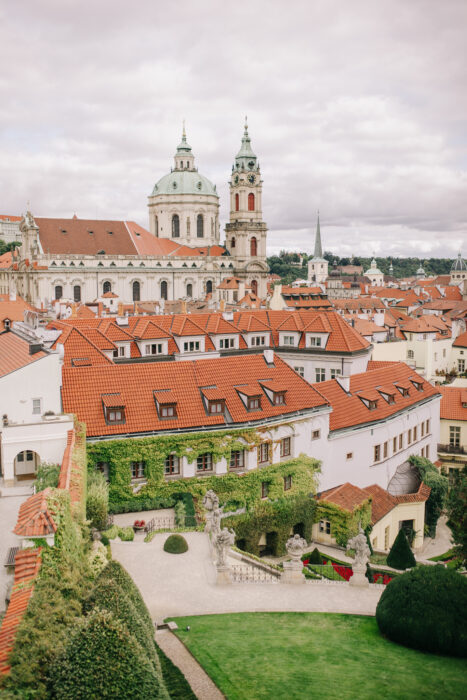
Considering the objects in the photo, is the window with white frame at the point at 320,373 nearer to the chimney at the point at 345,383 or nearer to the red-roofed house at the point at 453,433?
the red-roofed house at the point at 453,433

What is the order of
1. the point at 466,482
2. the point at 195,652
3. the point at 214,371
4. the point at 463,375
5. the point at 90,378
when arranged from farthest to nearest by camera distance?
the point at 463,375, the point at 214,371, the point at 90,378, the point at 466,482, the point at 195,652

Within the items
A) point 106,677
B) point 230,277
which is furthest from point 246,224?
point 106,677

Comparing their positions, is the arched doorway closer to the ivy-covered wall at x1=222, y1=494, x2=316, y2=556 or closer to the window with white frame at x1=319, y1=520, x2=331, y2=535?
the ivy-covered wall at x1=222, y1=494, x2=316, y2=556

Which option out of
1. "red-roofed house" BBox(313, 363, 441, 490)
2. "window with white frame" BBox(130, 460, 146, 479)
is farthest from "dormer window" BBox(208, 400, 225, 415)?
"red-roofed house" BBox(313, 363, 441, 490)

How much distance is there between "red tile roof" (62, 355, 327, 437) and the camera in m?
28.8

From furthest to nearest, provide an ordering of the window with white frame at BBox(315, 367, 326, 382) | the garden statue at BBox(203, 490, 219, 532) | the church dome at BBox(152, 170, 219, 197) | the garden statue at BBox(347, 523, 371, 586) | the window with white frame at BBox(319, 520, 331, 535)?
the church dome at BBox(152, 170, 219, 197) → the window with white frame at BBox(315, 367, 326, 382) → the window with white frame at BBox(319, 520, 331, 535) → the garden statue at BBox(203, 490, 219, 532) → the garden statue at BBox(347, 523, 371, 586)

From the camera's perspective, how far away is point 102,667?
9.55 meters

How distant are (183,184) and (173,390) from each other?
112725 millimetres

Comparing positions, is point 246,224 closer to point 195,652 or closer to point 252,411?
point 252,411

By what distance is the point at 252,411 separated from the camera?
102 ft

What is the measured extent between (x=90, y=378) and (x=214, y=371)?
661 centimetres

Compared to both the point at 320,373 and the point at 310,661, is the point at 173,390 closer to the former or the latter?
the point at 310,661

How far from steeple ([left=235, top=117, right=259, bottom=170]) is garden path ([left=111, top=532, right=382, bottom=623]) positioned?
122 metres

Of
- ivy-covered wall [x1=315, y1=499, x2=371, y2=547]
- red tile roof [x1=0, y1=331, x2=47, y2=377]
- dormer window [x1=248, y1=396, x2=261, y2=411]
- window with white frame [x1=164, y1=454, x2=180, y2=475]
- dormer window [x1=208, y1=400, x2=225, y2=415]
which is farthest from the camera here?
dormer window [x1=248, y1=396, x2=261, y2=411]
